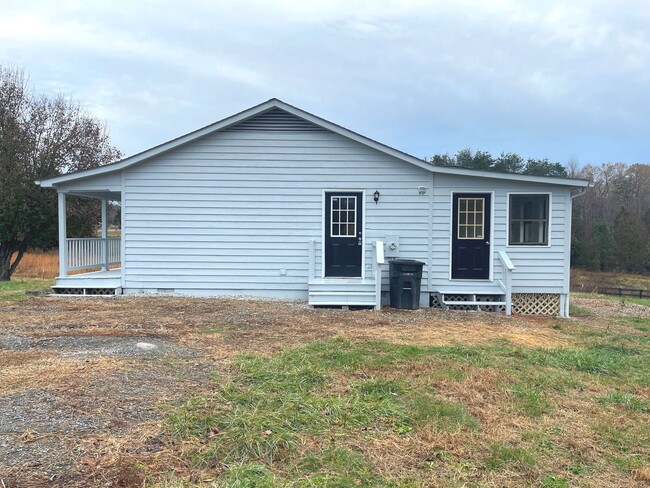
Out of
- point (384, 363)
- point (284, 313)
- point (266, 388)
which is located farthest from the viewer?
point (284, 313)

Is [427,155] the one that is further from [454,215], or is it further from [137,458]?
[137,458]

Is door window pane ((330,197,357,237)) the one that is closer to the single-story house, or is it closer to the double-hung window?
the single-story house

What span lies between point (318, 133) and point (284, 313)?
4023 millimetres

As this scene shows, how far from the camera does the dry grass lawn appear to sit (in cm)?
288

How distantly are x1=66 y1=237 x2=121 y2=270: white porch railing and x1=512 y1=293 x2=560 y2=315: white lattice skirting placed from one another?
9959 millimetres

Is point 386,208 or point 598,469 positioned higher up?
point 386,208

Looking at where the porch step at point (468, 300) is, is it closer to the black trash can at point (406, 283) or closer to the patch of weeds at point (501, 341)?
the black trash can at point (406, 283)

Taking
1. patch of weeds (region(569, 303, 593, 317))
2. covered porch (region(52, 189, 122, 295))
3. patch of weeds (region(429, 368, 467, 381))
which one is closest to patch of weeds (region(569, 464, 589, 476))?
patch of weeds (region(429, 368, 467, 381))

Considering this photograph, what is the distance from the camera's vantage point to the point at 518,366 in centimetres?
532

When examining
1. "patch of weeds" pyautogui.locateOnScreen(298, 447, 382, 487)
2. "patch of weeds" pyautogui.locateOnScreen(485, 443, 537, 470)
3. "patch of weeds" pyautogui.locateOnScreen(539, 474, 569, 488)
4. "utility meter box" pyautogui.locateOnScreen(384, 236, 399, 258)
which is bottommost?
"patch of weeds" pyautogui.locateOnScreen(539, 474, 569, 488)

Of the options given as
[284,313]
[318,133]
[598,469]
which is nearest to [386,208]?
[318,133]

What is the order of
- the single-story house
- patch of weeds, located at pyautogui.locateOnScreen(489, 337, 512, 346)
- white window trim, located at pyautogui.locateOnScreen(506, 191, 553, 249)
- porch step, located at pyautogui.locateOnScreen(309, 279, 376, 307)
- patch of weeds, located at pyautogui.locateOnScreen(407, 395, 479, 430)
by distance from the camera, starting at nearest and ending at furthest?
patch of weeds, located at pyautogui.locateOnScreen(407, 395, 479, 430)
patch of weeds, located at pyautogui.locateOnScreen(489, 337, 512, 346)
porch step, located at pyautogui.locateOnScreen(309, 279, 376, 307)
white window trim, located at pyautogui.locateOnScreen(506, 191, 553, 249)
the single-story house

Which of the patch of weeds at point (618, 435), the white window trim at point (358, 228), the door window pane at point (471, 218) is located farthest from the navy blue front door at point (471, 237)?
the patch of weeds at point (618, 435)

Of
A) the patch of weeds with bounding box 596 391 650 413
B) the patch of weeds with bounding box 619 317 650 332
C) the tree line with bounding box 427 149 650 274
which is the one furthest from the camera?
the tree line with bounding box 427 149 650 274
